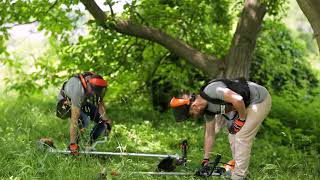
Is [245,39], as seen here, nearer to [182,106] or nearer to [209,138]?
[209,138]

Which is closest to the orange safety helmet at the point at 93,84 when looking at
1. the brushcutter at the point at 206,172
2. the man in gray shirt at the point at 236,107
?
the man in gray shirt at the point at 236,107

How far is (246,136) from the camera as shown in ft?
19.3

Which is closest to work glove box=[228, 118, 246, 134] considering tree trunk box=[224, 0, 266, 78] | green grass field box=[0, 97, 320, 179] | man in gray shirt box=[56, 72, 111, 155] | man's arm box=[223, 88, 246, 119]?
man's arm box=[223, 88, 246, 119]

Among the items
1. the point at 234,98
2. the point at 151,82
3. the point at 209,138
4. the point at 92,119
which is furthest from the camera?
the point at 151,82

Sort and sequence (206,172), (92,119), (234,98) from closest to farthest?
(234,98) < (206,172) < (92,119)

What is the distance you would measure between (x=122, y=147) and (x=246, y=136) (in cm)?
180

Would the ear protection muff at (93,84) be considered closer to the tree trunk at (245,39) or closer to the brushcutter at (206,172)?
the brushcutter at (206,172)

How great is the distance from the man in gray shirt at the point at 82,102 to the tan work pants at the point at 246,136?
1.88m

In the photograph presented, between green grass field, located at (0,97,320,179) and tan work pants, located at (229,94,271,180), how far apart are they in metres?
0.25

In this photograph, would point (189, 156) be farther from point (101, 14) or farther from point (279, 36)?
point (279, 36)

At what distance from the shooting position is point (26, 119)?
9242 mm

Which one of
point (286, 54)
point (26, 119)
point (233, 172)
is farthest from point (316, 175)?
point (286, 54)

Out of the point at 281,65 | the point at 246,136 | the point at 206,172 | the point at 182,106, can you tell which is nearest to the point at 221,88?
the point at 182,106

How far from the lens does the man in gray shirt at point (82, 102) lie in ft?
21.2
